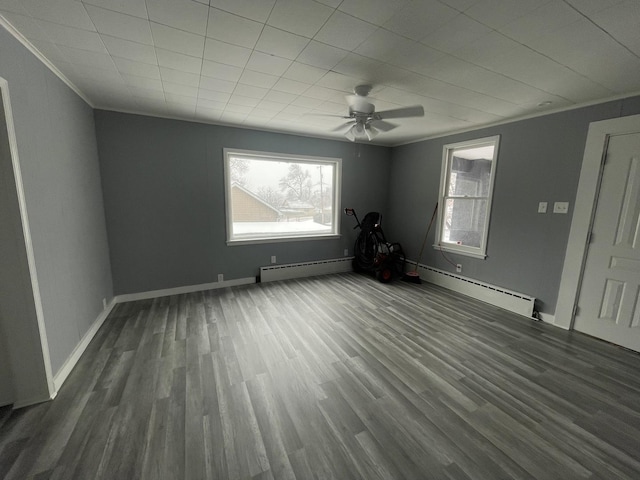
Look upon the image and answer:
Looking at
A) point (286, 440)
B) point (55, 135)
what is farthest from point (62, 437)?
point (55, 135)

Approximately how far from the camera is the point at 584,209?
A: 2.77 metres

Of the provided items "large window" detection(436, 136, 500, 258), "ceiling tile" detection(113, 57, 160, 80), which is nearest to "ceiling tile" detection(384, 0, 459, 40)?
"ceiling tile" detection(113, 57, 160, 80)

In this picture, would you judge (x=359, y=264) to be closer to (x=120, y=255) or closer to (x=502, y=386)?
(x=502, y=386)

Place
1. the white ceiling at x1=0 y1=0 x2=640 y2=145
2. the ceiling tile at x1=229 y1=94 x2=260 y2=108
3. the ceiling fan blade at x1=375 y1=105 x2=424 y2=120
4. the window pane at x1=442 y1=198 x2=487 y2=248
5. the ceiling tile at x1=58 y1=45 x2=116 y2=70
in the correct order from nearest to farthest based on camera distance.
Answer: the white ceiling at x1=0 y1=0 x2=640 y2=145, the ceiling tile at x1=58 y1=45 x2=116 y2=70, the ceiling fan blade at x1=375 y1=105 x2=424 y2=120, the ceiling tile at x1=229 y1=94 x2=260 y2=108, the window pane at x1=442 y1=198 x2=487 y2=248

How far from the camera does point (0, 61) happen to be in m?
1.52

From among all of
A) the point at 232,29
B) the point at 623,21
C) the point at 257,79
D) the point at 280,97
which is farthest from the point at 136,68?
the point at 623,21

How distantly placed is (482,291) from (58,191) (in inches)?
197

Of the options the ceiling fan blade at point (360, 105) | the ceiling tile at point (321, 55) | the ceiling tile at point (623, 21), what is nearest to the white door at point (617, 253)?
the ceiling tile at point (623, 21)

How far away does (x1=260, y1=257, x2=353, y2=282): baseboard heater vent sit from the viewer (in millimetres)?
4430

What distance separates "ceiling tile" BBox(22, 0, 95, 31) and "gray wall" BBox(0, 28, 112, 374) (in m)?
0.34

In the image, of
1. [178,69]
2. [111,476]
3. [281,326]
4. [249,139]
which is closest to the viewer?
[111,476]

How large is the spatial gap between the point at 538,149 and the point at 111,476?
4771 millimetres

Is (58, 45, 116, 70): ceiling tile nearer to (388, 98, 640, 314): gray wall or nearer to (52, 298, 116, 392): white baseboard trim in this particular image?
(52, 298, 116, 392): white baseboard trim

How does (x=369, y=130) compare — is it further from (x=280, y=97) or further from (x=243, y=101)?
(x=243, y=101)
